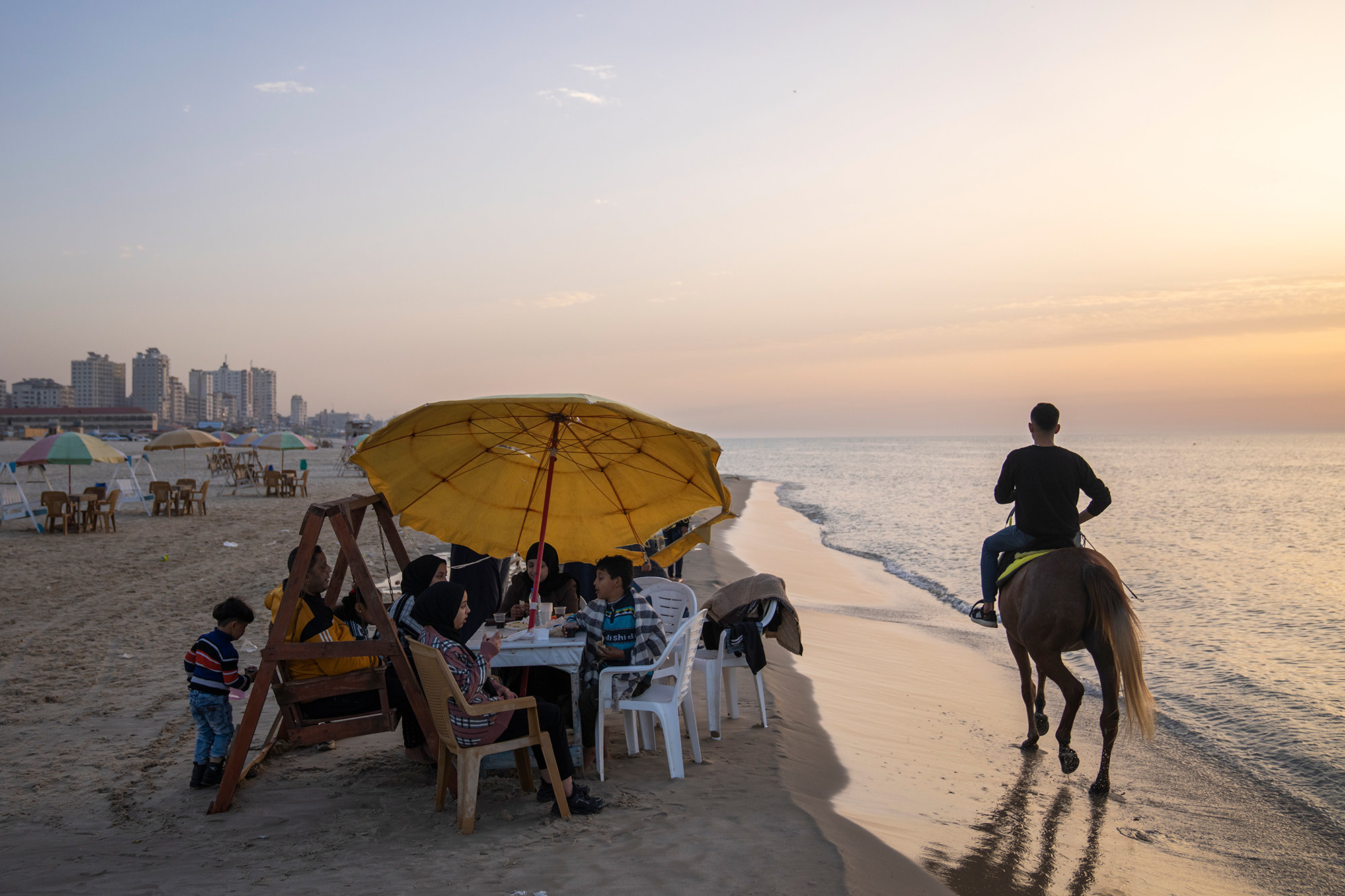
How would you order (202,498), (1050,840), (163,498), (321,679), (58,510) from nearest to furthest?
(1050,840) < (321,679) < (58,510) < (163,498) < (202,498)

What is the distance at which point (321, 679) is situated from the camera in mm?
4609

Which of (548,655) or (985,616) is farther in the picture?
(985,616)

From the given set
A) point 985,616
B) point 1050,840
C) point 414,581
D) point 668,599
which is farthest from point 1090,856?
point 414,581

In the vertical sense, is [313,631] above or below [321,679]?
above

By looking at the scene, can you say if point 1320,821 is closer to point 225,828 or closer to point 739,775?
point 739,775

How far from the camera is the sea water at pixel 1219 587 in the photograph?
23.6ft

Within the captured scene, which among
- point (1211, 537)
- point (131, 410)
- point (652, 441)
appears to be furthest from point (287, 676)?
point (131, 410)

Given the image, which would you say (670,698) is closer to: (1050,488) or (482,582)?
(482,582)

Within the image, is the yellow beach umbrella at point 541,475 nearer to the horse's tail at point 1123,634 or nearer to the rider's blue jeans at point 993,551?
the rider's blue jeans at point 993,551

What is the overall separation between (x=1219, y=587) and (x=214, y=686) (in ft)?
53.5

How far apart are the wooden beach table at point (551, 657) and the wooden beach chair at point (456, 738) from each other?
565 mm

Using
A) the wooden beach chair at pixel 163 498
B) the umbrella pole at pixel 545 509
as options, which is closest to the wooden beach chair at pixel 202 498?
the wooden beach chair at pixel 163 498

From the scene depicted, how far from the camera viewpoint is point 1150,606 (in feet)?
43.0

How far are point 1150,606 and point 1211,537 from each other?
11752 millimetres
